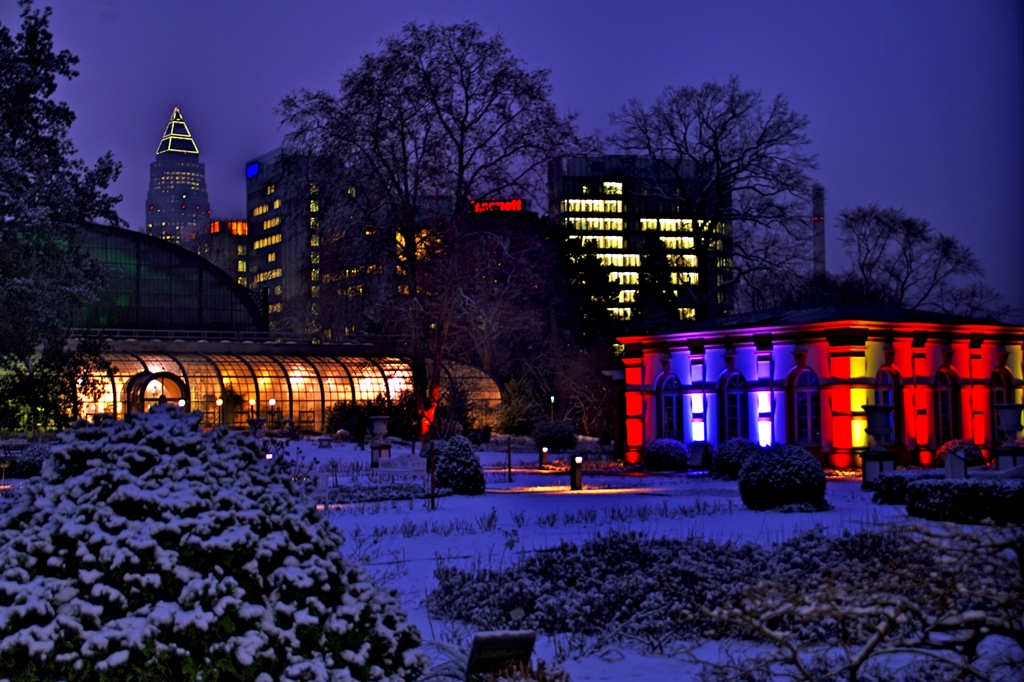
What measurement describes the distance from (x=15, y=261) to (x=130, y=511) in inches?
919

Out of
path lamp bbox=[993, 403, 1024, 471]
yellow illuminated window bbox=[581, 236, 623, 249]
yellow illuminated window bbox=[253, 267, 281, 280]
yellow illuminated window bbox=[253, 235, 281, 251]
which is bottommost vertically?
path lamp bbox=[993, 403, 1024, 471]

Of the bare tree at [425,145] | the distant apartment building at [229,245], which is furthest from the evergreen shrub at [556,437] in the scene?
the distant apartment building at [229,245]

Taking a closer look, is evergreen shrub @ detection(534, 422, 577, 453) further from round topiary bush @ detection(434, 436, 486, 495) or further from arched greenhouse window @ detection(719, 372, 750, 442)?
round topiary bush @ detection(434, 436, 486, 495)

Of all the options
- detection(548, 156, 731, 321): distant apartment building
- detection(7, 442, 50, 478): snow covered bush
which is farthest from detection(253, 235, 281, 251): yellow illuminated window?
→ detection(7, 442, 50, 478): snow covered bush

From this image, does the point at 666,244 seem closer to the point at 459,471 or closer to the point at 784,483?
the point at 459,471

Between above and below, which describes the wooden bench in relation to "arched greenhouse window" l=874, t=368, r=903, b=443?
below

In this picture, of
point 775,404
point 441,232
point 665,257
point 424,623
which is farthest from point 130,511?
point 665,257

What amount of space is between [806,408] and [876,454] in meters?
6.59

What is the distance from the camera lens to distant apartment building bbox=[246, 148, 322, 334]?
36.6 metres

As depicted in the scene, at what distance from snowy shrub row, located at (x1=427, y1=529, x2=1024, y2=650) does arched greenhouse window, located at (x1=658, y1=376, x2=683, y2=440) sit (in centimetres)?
2107

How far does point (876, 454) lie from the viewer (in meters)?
23.4

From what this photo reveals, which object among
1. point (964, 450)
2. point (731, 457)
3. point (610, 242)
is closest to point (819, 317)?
point (731, 457)

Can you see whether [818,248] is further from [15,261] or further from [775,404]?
[15,261]

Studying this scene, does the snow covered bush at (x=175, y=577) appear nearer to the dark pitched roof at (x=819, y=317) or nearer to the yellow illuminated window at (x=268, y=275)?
the dark pitched roof at (x=819, y=317)
